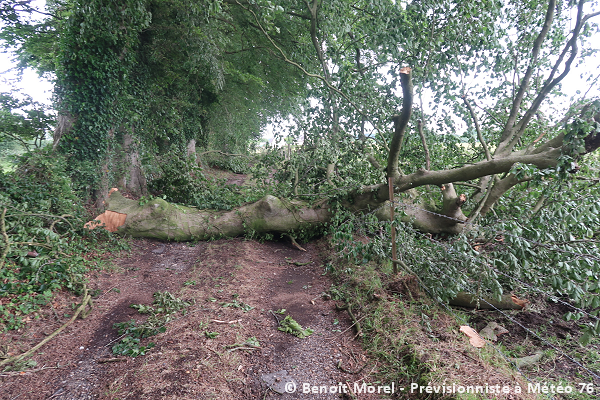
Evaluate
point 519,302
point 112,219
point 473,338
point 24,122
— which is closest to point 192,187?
point 112,219

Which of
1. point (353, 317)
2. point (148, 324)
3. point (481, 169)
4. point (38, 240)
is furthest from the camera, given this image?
point (481, 169)

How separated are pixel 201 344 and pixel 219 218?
3.78m

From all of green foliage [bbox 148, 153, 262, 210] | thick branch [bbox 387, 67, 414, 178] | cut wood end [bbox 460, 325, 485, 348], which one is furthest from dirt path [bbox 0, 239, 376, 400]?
green foliage [bbox 148, 153, 262, 210]

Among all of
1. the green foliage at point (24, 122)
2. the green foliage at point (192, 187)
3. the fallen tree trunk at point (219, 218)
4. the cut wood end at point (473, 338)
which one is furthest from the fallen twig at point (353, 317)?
the green foliage at point (24, 122)

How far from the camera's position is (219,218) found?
20.4 ft

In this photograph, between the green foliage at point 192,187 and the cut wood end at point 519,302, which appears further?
the green foliage at point 192,187

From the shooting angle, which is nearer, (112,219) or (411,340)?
(411,340)

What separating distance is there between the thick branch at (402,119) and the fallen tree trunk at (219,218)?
5.91 ft

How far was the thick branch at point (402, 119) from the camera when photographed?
3.20 metres

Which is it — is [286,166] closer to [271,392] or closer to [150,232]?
[150,232]

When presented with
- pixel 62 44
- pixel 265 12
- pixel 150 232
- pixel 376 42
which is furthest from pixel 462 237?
pixel 62 44

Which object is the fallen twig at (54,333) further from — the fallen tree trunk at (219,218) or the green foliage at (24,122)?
the green foliage at (24,122)

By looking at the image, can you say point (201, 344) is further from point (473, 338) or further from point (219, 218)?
point (219, 218)

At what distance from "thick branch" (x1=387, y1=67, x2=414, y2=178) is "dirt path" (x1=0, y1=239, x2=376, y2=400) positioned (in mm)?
2053
